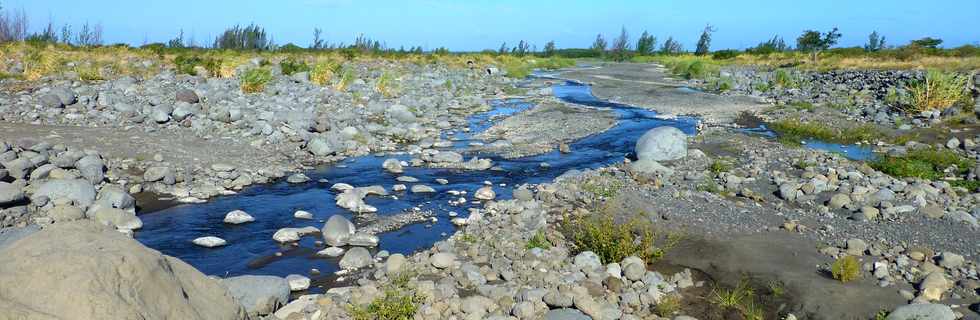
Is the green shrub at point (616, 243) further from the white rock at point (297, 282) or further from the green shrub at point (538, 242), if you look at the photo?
the white rock at point (297, 282)

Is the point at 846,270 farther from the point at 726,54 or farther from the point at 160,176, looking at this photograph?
the point at 726,54

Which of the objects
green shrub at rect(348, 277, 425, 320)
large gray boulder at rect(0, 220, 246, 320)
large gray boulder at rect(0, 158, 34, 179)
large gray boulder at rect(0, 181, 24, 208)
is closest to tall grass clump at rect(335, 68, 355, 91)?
large gray boulder at rect(0, 158, 34, 179)

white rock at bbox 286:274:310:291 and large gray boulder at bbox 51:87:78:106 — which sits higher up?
large gray boulder at bbox 51:87:78:106

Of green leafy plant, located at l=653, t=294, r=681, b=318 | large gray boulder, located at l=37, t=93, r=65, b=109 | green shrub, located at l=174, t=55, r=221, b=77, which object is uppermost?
green shrub, located at l=174, t=55, r=221, b=77

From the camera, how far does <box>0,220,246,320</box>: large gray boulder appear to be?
11.0ft

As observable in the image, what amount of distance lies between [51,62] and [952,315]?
2702cm

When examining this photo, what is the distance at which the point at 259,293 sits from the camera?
553 cm

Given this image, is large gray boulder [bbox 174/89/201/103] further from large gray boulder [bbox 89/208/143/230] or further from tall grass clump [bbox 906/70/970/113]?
tall grass clump [bbox 906/70/970/113]

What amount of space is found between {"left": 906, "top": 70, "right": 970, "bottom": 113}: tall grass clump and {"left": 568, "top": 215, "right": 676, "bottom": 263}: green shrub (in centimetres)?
1470

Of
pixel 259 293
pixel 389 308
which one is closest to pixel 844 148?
pixel 389 308

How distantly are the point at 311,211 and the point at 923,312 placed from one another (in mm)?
7119

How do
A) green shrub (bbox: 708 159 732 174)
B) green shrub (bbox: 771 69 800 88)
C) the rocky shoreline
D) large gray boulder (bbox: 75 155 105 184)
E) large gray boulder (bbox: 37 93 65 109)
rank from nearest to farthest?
the rocky shoreline
large gray boulder (bbox: 75 155 105 184)
green shrub (bbox: 708 159 732 174)
large gray boulder (bbox: 37 93 65 109)
green shrub (bbox: 771 69 800 88)

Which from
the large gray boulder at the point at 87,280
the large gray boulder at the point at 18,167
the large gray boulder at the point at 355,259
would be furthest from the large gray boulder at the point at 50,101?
the large gray boulder at the point at 87,280

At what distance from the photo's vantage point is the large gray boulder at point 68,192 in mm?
8242
